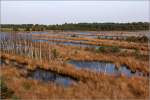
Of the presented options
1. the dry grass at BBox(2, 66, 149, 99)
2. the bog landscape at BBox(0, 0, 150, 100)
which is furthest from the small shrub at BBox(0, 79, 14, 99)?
the dry grass at BBox(2, 66, 149, 99)

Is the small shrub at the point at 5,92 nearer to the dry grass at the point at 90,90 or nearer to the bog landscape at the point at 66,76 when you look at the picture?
the bog landscape at the point at 66,76

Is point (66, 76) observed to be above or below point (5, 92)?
below

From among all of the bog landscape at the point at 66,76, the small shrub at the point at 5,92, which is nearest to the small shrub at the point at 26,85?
the bog landscape at the point at 66,76

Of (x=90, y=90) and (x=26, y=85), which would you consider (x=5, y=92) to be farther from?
(x=90, y=90)

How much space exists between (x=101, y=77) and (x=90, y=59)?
10.9 metres

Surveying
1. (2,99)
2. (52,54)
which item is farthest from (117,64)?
(2,99)

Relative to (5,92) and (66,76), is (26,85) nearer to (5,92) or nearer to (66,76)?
(5,92)

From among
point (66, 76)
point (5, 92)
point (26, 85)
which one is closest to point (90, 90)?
point (26, 85)

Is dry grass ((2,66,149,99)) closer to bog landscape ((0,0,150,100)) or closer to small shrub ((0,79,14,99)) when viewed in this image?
bog landscape ((0,0,150,100))

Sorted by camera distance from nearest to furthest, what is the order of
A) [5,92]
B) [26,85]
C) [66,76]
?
1. [5,92]
2. [26,85]
3. [66,76]

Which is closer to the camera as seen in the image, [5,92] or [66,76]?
[5,92]

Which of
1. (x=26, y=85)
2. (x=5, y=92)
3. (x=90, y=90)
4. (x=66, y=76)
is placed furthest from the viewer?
(x=66, y=76)

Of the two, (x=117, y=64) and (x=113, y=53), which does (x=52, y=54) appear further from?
(x=113, y=53)

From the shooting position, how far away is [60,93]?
12531 mm
